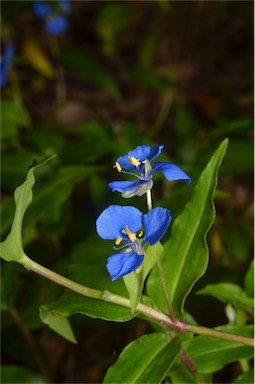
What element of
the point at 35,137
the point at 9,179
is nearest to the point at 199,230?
the point at 9,179

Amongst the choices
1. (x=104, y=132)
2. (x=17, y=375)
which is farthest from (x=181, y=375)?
(x=104, y=132)

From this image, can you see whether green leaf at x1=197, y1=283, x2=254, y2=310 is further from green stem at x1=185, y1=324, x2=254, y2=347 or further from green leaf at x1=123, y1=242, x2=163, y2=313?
green leaf at x1=123, y1=242, x2=163, y2=313

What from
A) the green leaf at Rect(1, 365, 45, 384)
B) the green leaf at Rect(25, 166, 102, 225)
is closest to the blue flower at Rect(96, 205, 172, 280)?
the green leaf at Rect(25, 166, 102, 225)

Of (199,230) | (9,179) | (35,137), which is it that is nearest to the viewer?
(199,230)

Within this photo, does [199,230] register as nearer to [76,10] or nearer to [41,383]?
[41,383]

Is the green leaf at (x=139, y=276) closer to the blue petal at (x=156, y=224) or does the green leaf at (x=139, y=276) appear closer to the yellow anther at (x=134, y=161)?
the blue petal at (x=156, y=224)

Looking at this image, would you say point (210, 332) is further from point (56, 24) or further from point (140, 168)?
point (56, 24)
